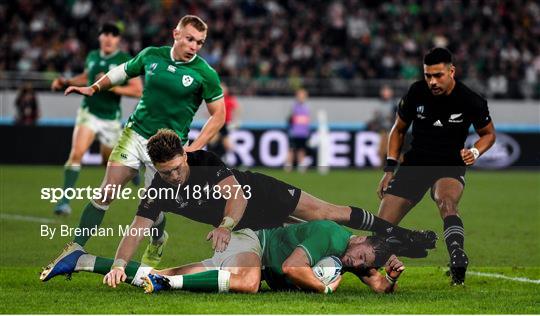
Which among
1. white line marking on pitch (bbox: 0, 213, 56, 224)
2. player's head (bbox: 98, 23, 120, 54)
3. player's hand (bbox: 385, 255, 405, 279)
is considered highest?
player's head (bbox: 98, 23, 120, 54)

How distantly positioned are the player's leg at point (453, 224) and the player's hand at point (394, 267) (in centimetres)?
82

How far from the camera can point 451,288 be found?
875 centimetres

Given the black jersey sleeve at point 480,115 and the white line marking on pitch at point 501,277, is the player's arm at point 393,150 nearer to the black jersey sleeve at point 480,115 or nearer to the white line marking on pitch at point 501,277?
the black jersey sleeve at point 480,115

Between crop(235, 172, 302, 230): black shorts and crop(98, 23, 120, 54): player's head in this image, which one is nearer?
crop(235, 172, 302, 230): black shorts

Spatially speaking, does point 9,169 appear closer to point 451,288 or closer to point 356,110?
point 356,110

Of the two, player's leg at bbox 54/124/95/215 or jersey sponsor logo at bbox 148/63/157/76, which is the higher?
jersey sponsor logo at bbox 148/63/157/76

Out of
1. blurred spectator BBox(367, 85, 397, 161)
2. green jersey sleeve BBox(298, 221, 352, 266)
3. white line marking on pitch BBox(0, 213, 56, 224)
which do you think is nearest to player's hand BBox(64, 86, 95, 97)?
green jersey sleeve BBox(298, 221, 352, 266)

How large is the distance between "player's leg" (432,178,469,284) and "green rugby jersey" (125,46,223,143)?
2168mm

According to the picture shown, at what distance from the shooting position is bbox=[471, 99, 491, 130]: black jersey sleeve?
921 centimetres

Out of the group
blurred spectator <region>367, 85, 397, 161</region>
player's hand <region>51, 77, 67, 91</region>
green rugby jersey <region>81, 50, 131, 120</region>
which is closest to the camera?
player's hand <region>51, 77, 67, 91</region>

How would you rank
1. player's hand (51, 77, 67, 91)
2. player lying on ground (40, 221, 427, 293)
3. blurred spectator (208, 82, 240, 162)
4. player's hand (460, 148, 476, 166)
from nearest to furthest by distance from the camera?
player lying on ground (40, 221, 427, 293), player's hand (460, 148, 476, 166), player's hand (51, 77, 67, 91), blurred spectator (208, 82, 240, 162)

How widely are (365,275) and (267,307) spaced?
46.9 inches

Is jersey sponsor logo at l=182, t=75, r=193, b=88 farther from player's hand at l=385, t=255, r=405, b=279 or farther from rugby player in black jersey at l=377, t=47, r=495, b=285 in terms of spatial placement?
player's hand at l=385, t=255, r=405, b=279

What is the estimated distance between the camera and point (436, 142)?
372 inches
